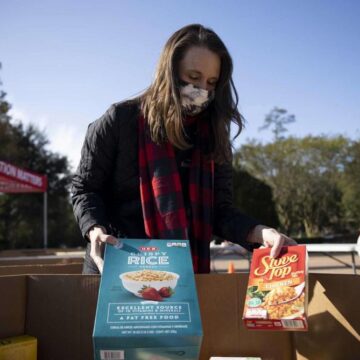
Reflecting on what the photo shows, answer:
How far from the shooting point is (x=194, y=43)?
1.75m

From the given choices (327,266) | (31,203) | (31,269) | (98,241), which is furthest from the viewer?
(31,203)

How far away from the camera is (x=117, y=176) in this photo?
1763mm

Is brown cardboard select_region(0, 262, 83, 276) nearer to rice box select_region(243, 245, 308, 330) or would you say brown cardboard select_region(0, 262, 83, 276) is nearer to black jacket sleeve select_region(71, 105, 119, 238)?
black jacket sleeve select_region(71, 105, 119, 238)

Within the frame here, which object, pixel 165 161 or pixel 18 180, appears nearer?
pixel 165 161

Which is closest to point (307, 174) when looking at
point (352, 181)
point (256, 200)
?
point (352, 181)

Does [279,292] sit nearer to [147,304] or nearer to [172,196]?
[147,304]

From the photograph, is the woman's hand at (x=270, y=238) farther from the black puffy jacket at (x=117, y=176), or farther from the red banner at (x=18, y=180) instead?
the red banner at (x=18, y=180)

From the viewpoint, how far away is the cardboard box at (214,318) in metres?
1.54

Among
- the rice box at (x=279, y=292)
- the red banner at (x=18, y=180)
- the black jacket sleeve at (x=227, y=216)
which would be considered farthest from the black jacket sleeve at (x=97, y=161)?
the red banner at (x=18, y=180)

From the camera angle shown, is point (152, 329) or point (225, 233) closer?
point (152, 329)

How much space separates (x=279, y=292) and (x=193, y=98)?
31.5 inches

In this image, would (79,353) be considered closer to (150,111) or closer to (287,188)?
(150,111)

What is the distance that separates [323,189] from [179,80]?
95.2 feet

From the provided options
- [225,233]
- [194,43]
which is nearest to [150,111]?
[194,43]
